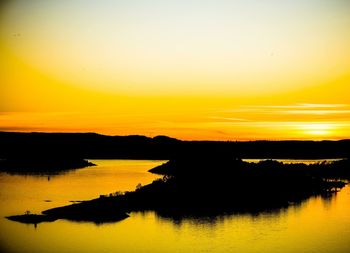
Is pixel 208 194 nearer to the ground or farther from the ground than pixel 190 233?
farther from the ground

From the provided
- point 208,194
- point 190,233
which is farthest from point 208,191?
point 190,233

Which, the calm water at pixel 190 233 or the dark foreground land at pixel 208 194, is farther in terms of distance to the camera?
the dark foreground land at pixel 208 194

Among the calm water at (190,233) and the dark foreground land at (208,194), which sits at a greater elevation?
the dark foreground land at (208,194)

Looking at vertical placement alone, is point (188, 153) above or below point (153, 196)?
above

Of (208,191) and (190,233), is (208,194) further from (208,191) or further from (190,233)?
(190,233)

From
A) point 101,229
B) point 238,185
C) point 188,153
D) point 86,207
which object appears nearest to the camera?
point 101,229

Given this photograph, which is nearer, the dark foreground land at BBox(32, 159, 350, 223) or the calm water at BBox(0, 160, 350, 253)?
the calm water at BBox(0, 160, 350, 253)

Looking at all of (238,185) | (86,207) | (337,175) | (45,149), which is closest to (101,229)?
(86,207)

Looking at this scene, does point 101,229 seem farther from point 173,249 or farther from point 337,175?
point 337,175

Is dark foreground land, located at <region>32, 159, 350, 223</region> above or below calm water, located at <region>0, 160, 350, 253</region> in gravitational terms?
above

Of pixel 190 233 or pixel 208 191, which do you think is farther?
pixel 208 191

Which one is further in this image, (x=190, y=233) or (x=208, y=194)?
(x=208, y=194)
